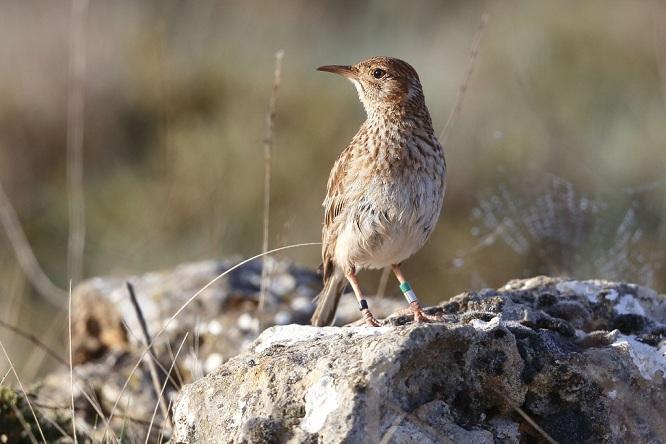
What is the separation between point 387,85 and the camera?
14.9 ft

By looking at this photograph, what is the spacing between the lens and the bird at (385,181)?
4219 millimetres

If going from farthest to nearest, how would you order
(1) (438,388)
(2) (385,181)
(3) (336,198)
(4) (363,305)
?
(3) (336,198), (2) (385,181), (4) (363,305), (1) (438,388)

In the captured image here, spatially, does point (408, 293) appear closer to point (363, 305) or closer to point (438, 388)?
point (363, 305)

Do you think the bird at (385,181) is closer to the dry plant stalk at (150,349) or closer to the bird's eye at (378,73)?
the bird's eye at (378,73)

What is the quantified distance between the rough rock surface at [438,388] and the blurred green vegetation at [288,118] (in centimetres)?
416

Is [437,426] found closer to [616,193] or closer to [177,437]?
[177,437]

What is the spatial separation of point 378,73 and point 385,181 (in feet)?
2.04

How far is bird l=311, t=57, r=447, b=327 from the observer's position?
4219 mm

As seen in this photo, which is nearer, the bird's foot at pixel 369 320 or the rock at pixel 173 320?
the bird's foot at pixel 369 320

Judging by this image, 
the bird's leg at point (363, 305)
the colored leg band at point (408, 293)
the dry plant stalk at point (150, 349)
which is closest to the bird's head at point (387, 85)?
the bird's leg at point (363, 305)

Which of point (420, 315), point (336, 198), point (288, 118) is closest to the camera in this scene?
point (420, 315)

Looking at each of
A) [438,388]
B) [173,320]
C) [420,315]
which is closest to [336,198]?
[420,315]

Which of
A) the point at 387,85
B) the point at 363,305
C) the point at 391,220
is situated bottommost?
the point at 363,305

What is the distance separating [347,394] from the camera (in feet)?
8.87
